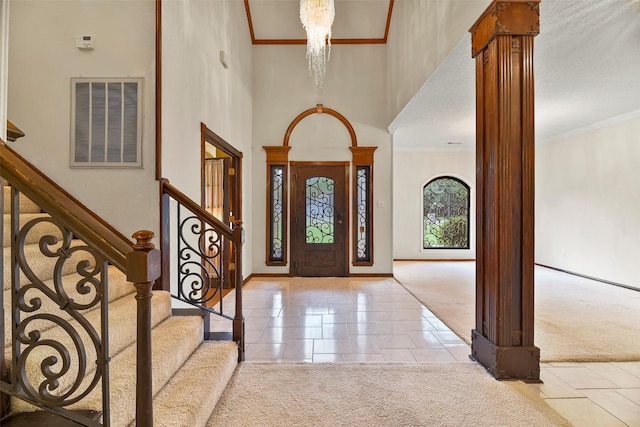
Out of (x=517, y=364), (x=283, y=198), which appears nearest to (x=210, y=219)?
(x=517, y=364)

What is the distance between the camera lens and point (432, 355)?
2619 millimetres

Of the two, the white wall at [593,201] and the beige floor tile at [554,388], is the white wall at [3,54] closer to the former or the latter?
the beige floor tile at [554,388]

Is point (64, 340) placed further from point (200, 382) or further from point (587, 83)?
point (587, 83)

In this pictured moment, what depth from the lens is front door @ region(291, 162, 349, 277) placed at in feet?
19.2

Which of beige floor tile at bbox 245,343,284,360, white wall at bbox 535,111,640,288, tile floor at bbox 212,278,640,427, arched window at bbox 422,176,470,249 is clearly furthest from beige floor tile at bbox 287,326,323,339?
arched window at bbox 422,176,470,249

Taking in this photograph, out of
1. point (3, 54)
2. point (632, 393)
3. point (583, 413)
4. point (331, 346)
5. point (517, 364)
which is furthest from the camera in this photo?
point (331, 346)

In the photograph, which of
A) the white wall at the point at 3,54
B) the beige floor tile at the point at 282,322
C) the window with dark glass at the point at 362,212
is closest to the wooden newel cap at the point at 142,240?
the white wall at the point at 3,54

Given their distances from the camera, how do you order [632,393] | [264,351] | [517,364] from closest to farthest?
[632,393], [517,364], [264,351]

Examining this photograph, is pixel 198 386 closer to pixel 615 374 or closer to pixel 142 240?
pixel 142 240

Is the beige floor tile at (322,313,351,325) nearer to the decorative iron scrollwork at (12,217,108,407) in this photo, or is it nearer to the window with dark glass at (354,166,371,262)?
the window with dark glass at (354,166,371,262)

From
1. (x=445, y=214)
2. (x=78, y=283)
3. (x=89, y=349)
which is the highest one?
(x=445, y=214)

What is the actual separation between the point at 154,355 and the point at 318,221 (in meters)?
4.28

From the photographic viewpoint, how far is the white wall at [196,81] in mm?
2723

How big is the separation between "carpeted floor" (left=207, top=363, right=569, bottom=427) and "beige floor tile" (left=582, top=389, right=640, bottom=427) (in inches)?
14.9
